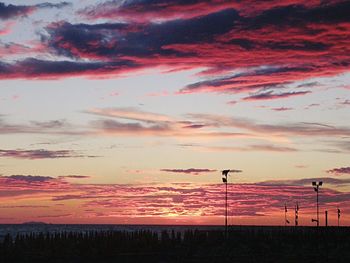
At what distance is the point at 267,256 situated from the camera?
5747 centimetres

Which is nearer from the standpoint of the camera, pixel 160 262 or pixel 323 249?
pixel 160 262

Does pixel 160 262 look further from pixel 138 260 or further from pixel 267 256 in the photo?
pixel 267 256

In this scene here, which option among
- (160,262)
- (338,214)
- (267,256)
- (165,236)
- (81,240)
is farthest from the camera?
(338,214)

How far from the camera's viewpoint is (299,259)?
2147 inches

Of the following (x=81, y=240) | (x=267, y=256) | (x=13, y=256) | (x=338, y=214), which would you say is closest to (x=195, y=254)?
(x=267, y=256)

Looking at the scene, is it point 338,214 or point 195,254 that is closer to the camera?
point 195,254

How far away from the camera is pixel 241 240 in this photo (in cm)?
7788

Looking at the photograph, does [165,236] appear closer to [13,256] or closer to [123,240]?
[123,240]

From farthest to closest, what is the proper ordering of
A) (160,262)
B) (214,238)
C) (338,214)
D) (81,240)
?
(338,214), (214,238), (81,240), (160,262)

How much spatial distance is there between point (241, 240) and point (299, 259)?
77.4 feet

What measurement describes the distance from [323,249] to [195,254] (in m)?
17.4

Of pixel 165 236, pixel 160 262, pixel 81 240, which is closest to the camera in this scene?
pixel 160 262

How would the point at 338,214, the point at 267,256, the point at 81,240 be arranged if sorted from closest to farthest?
the point at 267,256 → the point at 81,240 → the point at 338,214

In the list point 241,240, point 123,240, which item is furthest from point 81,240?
point 241,240
